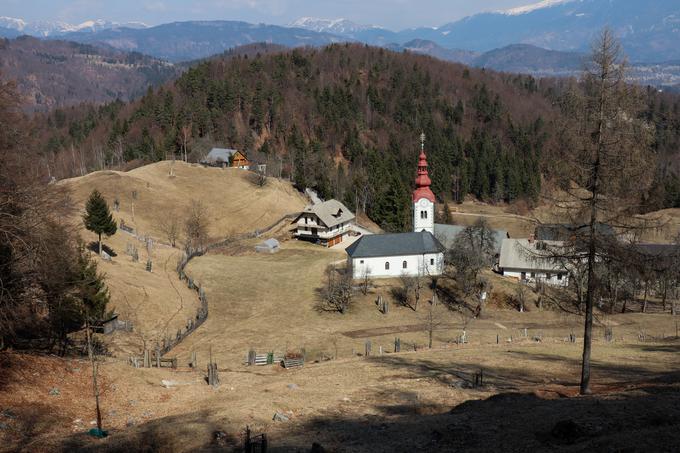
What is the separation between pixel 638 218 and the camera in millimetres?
23453

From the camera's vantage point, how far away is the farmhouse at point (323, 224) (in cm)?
8745

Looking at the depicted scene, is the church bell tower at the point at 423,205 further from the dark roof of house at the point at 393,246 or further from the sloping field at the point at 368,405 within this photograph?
the sloping field at the point at 368,405

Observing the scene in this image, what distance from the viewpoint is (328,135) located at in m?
166

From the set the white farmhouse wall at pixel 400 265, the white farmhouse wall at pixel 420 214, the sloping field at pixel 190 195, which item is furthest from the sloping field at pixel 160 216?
the white farmhouse wall at pixel 420 214

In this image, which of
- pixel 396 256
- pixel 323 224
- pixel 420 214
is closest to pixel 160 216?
pixel 323 224

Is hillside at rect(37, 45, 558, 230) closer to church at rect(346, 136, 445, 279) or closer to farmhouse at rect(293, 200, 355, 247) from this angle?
farmhouse at rect(293, 200, 355, 247)

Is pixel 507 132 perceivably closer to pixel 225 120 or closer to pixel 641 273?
pixel 225 120

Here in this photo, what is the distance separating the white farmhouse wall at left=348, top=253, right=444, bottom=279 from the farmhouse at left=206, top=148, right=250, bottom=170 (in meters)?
64.7

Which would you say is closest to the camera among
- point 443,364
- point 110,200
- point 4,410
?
point 4,410

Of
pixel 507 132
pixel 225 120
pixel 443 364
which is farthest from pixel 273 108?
pixel 443 364

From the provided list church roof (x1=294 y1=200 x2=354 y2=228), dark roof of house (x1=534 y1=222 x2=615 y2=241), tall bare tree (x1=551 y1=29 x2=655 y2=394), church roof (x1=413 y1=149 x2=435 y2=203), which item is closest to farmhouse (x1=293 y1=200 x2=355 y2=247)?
church roof (x1=294 y1=200 x2=354 y2=228)

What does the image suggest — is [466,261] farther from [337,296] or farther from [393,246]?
[337,296]

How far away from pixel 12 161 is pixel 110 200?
211 feet

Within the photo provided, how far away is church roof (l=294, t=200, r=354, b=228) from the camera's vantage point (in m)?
87.2
